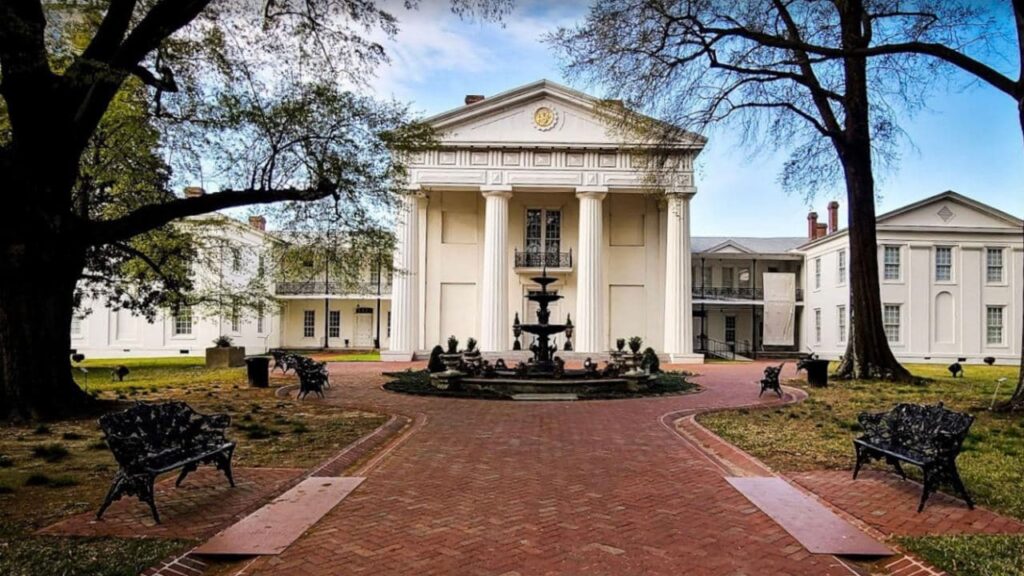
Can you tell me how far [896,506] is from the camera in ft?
19.7

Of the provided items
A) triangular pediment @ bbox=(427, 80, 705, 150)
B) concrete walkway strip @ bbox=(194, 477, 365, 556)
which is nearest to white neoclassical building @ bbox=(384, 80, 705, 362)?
triangular pediment @ bbox=(427, 80, 705, 150)

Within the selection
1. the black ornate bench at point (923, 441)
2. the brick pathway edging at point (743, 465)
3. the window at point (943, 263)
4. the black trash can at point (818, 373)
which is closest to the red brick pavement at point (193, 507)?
the brick pathway edging at point (743, 465)

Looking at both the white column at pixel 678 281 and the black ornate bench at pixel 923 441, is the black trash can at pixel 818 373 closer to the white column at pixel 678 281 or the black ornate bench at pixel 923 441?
the black ornate bench at pixel 923 441

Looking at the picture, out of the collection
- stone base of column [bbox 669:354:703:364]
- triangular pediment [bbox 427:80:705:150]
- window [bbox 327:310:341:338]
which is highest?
triangular pediment [bbox 427:80:705:150]

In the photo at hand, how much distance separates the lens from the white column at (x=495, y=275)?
101 ft

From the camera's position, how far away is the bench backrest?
5852mm

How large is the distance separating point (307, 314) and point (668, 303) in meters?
24.5

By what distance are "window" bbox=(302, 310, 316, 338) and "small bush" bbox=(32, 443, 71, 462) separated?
37118mm

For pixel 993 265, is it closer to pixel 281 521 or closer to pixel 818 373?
pixel 818 373

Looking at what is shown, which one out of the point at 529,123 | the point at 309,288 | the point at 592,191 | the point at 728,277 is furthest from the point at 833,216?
the point at 309,288

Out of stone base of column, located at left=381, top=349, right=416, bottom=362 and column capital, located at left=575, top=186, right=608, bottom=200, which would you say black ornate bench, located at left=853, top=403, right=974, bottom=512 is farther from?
column capital, located at left=575, top=186, right=608, bottom=200

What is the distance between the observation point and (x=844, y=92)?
64.6 feet

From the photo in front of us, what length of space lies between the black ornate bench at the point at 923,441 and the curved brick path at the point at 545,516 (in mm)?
1513

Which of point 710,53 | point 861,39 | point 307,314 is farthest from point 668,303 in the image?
point 307,314
